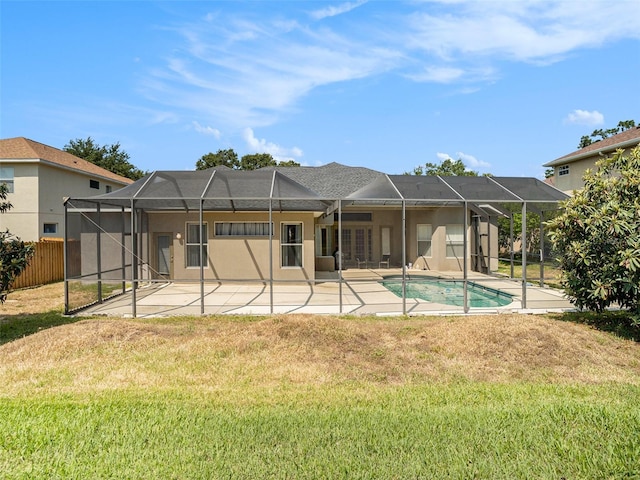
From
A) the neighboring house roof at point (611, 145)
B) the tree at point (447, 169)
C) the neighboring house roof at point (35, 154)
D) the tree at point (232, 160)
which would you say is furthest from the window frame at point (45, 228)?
the tree at point (447, 169)

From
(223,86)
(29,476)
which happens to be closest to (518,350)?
(29,476)

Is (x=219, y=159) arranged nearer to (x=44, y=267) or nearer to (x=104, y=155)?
(x=104, y=155)

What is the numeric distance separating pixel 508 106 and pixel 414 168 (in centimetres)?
2543

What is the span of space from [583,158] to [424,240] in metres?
10.3

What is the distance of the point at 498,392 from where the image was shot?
462cm

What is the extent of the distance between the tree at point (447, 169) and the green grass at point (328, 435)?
36.0 meters

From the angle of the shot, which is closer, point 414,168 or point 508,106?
point 508,106

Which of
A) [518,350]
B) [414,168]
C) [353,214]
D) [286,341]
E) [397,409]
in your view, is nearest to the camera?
[397,409]

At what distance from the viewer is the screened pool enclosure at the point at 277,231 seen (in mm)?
10281

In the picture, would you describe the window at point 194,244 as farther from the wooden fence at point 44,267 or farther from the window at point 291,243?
the wooden fence at point 44,267

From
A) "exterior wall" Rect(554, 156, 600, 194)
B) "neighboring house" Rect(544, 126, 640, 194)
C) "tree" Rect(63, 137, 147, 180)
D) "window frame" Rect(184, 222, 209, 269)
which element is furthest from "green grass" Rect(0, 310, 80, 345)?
"tree" Rect(63, 137, 147, 180)

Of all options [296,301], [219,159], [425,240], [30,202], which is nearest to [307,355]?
[296,301]

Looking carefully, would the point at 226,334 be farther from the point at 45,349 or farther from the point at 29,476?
the point at 29,476

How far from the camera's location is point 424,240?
64.8ft
